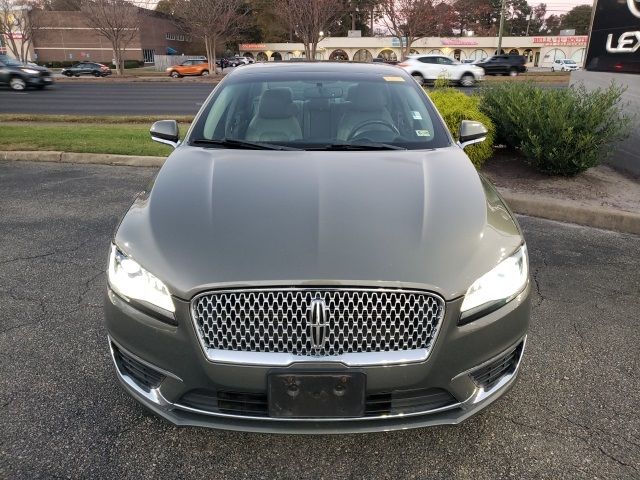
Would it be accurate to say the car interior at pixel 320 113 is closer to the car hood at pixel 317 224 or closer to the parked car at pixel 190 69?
the car hood at pixel 317 224

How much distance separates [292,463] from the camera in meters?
2.24

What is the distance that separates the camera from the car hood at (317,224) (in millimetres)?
1975

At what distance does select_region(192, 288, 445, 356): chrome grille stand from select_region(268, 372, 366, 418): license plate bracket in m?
0.09

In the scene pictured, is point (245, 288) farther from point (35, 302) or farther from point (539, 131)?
point (539, 131)

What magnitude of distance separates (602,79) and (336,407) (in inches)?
317

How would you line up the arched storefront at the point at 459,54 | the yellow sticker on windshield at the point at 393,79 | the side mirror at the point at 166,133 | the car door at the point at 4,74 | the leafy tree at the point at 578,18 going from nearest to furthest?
the side mirror at the point at 166,133
the yellow sticker on windshield at the point at 393,79
the car door at the point at 4,74
the arched storefront at the point at 459,54
the leafy tree at the point at 578,18

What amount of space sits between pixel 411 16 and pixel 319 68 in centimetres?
4146

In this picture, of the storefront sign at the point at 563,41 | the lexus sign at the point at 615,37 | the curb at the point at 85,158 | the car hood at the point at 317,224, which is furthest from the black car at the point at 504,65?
the storefront sign at the point at 563,41

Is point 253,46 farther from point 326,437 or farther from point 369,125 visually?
point 326,437

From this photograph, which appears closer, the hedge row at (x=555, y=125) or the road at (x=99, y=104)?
the hedge row at (x=555, y=125)

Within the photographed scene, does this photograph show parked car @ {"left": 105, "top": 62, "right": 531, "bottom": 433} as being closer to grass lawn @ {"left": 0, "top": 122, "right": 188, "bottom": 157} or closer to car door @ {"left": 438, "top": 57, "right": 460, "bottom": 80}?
grass lawn @ {"left": 0, "top": 122, "right": 188, "bottom": 157}

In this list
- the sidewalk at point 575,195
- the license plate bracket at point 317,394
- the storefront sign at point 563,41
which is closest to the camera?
the license plate bracket at point 317,394

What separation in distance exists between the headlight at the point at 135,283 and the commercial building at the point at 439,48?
66250 mm

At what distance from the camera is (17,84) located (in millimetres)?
24625
